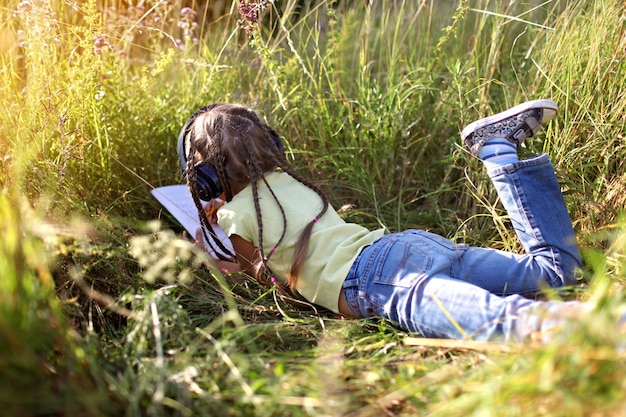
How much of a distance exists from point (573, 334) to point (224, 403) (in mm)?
772

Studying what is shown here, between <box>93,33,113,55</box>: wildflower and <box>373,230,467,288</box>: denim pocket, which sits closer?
<box>373,230,467,288</box>: denim pocket

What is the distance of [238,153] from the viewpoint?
2.20 m

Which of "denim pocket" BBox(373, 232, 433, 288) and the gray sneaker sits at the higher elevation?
the gray sneaker

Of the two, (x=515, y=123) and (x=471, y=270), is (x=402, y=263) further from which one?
(x=515, y=123)

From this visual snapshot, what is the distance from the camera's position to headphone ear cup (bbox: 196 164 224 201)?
215 centimetres

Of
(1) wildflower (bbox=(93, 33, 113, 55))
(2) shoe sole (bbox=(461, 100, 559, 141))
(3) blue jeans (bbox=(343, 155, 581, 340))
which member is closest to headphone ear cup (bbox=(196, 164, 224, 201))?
(3) blue jeans (bbox=(343, 155, 581, 340))

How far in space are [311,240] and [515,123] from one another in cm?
89

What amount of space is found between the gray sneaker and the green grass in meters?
0.34

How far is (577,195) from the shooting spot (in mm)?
2447

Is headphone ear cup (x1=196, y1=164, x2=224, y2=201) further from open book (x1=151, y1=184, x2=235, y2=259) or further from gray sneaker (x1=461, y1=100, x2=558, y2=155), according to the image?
gray sneaker (x1=461, y1=100, x2=558, y2=155)

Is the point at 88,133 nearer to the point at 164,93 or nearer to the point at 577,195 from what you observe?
the point at 164,93

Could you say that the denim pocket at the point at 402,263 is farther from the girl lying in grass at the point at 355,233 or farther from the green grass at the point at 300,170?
the green grass at the point at 300,170

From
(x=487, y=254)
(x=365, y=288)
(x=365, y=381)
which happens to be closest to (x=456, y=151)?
(x=487, y=254)

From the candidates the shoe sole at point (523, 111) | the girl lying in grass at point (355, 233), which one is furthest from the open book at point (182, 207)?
the shoe sole at point (523, 111)
